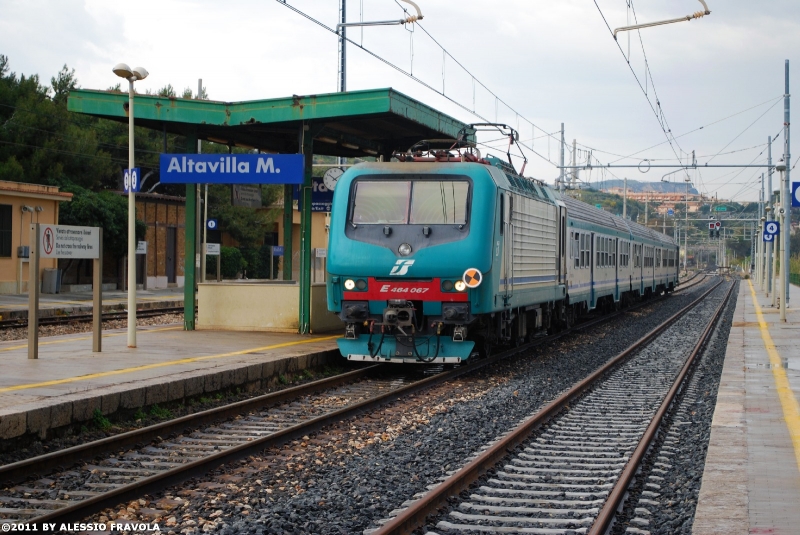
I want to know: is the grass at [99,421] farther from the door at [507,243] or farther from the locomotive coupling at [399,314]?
the door at [507,243]

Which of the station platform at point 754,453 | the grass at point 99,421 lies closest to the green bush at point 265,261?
the station platform at point 754,453

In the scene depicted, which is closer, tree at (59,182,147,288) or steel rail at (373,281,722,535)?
steel rail at (373,281,722,535)

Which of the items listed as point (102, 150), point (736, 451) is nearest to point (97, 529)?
point (736, 451)

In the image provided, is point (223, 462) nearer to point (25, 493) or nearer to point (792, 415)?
point (25, 493)

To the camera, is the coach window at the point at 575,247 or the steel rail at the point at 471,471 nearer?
the steel rail at the point at 471,471

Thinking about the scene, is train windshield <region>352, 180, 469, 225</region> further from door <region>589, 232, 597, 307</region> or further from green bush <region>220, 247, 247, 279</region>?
green bush <region>220, 247, 247, 279</region>

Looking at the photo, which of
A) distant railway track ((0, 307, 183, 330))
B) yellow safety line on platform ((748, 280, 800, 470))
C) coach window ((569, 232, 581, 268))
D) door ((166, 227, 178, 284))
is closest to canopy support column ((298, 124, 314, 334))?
coach window ((569, 232, 581, 268))

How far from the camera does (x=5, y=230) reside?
96.7 feet

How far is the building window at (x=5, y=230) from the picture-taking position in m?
29.3

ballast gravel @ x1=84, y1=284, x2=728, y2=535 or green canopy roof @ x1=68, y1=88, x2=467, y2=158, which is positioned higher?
green canopy roof @ x1=68, y1=88, x2=467, y2=158

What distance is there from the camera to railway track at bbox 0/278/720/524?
6.10 meters

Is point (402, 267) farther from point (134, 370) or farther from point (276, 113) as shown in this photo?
point (276, 113)

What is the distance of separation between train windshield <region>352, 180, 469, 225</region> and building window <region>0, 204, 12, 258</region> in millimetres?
20176

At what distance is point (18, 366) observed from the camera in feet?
35.9
